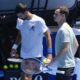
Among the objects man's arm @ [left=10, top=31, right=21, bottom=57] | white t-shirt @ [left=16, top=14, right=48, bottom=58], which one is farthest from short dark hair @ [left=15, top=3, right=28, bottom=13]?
man's arm @ [left=10, top=31, right=21, bottom=57]

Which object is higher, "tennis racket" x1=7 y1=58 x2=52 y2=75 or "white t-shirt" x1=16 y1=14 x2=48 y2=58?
"white t-shirt" x1=16 y1=14 x2=48 y2=58

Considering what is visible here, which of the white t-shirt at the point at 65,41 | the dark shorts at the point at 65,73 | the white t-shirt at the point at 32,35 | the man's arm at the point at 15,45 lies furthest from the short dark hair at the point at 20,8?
the dark shorts at the point at 65,73

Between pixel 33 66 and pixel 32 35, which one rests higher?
pixel 32 35

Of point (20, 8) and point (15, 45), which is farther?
point (15, 45)

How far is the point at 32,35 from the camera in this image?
7074 millimetres

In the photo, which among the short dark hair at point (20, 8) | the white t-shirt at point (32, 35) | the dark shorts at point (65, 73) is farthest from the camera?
the white t-shirt at point (32, 35)

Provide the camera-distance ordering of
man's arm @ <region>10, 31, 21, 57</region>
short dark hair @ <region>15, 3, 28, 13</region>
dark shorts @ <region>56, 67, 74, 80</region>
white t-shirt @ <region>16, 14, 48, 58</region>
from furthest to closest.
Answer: man's arm @ <region>10, 31, 21, 57</region>, white t-shirt @ <region>16, 14, 48, 58</region>, short dark hair @ <region>15, 3, 28, 13</region>, dark shorts @ <region>56, 67, 74, 80</region>

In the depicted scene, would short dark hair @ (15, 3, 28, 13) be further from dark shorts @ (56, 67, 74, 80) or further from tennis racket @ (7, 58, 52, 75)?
dark shorts @ (56, 67, 74, 80)

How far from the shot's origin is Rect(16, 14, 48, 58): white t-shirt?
7078 millimetres

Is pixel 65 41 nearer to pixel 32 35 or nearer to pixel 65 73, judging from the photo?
pixel 65 73

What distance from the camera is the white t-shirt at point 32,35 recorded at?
708 centimetres

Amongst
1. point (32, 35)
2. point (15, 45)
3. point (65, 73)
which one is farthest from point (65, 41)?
point (15, 45)

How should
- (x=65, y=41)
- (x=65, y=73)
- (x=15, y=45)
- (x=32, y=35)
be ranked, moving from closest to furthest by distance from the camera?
(x=65, y=41), (x=65, y=73), (x=32, y=35), (x=15, y=45)

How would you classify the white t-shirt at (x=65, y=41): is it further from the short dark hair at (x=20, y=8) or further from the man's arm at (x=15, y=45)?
the man's arm at (x=15, y=45)
